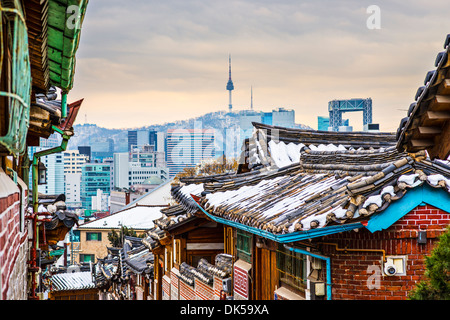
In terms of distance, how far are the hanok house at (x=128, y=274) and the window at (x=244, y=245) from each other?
43.7 feet

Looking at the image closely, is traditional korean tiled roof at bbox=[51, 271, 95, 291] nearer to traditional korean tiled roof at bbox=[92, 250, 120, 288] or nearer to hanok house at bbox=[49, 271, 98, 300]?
hanok house at bbox=[49, 271, 98, 300]

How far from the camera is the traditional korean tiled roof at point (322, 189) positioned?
7.60m

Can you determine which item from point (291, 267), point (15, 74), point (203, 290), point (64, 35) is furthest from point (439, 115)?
point (203, 290)

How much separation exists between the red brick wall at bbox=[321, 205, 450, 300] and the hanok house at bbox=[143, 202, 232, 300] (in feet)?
19.8

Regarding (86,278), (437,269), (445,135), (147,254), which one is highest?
(445,135)

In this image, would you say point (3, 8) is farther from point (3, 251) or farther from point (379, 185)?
point (379, 185)

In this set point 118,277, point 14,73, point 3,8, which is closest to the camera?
point 3,8

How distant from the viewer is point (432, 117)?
324 inches

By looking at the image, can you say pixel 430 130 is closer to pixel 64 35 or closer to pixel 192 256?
pixel 64 35

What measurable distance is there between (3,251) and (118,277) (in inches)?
1208

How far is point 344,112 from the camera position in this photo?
157 feet

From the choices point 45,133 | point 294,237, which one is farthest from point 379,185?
point 45,133

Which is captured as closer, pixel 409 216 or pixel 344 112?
pixel 409 216

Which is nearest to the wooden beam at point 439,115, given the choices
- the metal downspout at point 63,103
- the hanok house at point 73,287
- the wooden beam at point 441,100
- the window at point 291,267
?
the wooden beam at point 441,100
